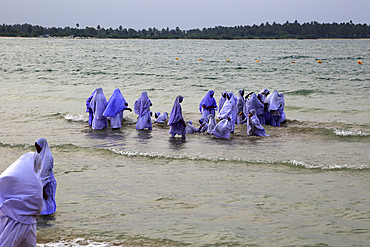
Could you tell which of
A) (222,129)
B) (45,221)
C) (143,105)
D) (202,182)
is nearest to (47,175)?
(45,221)

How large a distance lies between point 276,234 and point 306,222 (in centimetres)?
61

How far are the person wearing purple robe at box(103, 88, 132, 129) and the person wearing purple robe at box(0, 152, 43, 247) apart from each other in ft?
25.4

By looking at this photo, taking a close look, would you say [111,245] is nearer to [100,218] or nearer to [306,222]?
[100,218]

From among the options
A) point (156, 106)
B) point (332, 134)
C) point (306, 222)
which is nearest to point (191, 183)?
point (306, 222)

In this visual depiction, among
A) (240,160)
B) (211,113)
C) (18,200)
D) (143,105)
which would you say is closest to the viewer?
(18,200)

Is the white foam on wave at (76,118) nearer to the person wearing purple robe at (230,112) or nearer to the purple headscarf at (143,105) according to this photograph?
the purple headscarf at (143,105)

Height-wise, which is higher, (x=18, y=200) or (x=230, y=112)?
(x=18, y=200)

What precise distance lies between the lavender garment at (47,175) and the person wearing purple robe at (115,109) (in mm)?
5950

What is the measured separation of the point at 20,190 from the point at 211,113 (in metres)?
8.84

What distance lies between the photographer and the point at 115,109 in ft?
38.5

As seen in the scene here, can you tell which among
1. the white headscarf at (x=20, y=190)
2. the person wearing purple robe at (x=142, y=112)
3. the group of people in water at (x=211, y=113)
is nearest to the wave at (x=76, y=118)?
the group of people in water at (x=211, y=113)

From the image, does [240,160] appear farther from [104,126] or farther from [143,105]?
[104,126]

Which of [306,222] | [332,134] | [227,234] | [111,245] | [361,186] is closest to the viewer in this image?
[111,245]

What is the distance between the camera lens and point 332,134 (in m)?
11.5
